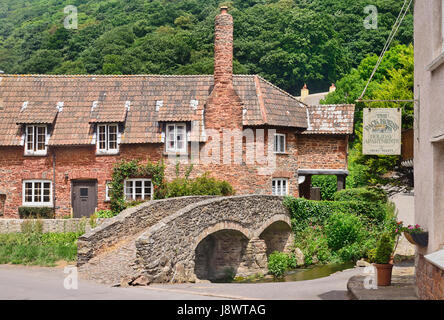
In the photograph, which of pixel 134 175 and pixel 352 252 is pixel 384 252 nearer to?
pixel 352 252

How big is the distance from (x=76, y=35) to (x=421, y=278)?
5625 centimetres

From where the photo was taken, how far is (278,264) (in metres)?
27.3

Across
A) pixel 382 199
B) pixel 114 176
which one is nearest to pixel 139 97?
pixel 114 176

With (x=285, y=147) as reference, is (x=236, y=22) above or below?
above

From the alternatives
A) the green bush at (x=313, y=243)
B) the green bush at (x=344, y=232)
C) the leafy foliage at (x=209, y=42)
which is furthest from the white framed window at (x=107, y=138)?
the leafy foliage at (x=209, y=42)

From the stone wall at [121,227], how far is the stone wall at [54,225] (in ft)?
14.1

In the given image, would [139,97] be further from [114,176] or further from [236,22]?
[236,22]

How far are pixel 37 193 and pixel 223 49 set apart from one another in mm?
11205

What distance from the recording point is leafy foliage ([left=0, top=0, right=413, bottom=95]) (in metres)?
56.2

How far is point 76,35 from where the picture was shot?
208 feet

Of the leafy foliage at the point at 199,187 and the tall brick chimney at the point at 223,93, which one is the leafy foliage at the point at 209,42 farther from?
the leafy foliage at the point at 199,187

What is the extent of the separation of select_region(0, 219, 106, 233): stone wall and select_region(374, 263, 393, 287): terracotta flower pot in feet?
44.9

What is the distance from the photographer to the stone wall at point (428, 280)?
35.0 feet

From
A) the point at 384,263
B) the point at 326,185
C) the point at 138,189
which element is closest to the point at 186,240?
the point at 384,263
